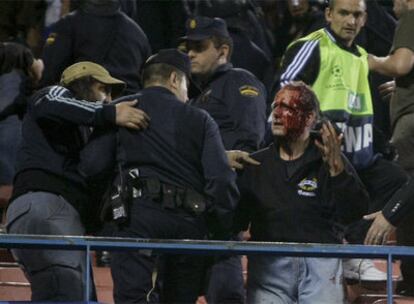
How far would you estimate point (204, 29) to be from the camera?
7871 mm

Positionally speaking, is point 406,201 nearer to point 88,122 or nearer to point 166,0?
point 88,122

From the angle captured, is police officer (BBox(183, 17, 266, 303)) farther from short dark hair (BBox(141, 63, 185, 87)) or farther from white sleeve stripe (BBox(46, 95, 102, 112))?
white sleeve stripe (BBox(46, 95, 102, 112))

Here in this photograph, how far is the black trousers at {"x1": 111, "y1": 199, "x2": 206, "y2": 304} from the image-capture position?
6.54m

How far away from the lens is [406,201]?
688 centimetres

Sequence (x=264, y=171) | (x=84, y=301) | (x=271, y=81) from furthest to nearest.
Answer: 1. (x=271, y=81)
2. (x=264, y=171)
3. (x=84, y=301)

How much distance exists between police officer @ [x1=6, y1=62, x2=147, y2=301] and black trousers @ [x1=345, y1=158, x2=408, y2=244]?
1.76 metres

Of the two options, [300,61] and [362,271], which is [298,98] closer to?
[300,61]

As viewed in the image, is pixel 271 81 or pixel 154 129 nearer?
pixel 154 129

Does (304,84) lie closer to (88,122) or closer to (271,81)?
(88,122)

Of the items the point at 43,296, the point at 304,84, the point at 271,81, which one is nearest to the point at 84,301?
the point at 43,296

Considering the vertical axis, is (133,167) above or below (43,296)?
above

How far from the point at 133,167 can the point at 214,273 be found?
76cm

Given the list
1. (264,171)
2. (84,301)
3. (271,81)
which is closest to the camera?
(84,301)

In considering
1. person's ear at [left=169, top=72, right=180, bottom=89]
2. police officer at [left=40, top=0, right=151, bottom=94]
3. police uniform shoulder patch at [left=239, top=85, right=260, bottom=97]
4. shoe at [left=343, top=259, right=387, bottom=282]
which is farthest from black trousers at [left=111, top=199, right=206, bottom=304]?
police officer at [left=40, top=0, right=151, bottom=94]
